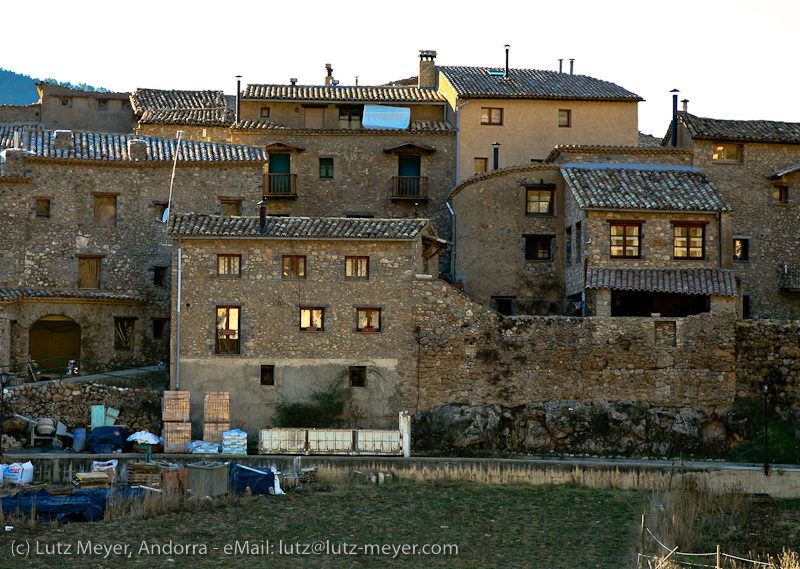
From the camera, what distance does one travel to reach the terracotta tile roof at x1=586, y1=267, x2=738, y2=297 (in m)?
35.4

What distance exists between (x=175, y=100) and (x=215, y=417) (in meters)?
24.1

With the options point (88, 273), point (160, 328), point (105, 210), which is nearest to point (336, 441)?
point (160, 328)

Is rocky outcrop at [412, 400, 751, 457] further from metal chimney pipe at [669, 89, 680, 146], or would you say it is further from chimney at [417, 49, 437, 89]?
chimney at [417, 49, 437, 89]

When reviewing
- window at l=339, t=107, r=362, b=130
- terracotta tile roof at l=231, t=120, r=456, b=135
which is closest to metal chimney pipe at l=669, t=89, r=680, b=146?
terracotta tile roof at l=231, t=120, r=456, b=135

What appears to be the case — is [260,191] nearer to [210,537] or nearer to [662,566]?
[210,537]

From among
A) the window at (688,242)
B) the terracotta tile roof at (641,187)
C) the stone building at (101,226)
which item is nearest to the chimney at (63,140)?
the stone building at (101,226)

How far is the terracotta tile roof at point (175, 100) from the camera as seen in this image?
5075cm

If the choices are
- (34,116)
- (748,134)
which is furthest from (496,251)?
(34,116)

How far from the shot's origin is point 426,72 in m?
52.3

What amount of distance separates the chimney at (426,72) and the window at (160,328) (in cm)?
2024

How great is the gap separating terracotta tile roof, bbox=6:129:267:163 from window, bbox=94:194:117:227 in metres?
1.56

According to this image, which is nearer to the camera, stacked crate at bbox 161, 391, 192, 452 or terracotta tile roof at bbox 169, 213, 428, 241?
stacked crate at bbox 161, 391, 192, 452

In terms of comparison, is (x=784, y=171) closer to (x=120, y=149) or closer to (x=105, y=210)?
(x=120, y=149)

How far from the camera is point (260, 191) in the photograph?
4066cm
